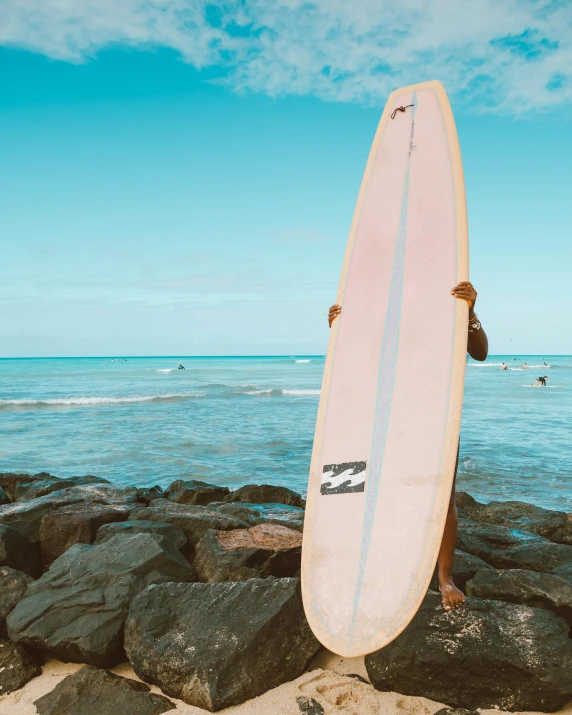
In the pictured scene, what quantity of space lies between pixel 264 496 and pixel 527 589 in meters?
3.45

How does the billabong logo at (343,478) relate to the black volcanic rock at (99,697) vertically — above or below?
above

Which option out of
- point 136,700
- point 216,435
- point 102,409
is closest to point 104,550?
point 136,700

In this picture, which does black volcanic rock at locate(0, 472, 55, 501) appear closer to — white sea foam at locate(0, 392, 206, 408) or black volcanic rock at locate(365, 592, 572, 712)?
black volcanic rock at locate(365, 592, 572, 712)

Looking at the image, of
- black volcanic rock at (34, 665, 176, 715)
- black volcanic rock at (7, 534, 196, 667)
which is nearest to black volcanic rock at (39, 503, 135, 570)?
black volcanic rock at (7, 534, 196, 667)

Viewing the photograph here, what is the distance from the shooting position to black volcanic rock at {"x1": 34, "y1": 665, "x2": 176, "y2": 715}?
97.8 inches

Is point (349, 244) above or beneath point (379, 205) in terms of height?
beneath

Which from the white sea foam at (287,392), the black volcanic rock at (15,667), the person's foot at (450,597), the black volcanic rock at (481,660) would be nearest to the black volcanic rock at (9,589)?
the black volcanic rock at (15,667)

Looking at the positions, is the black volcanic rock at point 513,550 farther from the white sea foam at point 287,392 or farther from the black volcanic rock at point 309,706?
the white sea foam at point 287,392

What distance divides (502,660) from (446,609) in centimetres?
30

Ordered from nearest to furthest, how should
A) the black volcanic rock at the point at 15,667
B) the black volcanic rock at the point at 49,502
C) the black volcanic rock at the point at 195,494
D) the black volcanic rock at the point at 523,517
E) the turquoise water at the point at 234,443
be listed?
the black volcanic rock at the point at 15,667, the black volcanic rock at the point at 49,502, the black volcanic rock at the point at 523,517, the black volcanic rock at the point at 195,494, the turquoise water at the point at 234,443

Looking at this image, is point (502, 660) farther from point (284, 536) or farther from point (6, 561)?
point (6, 561)

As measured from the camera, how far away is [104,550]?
3369mm

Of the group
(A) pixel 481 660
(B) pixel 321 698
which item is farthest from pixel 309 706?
(A) pixel 481 660

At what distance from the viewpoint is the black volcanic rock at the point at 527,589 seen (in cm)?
296
